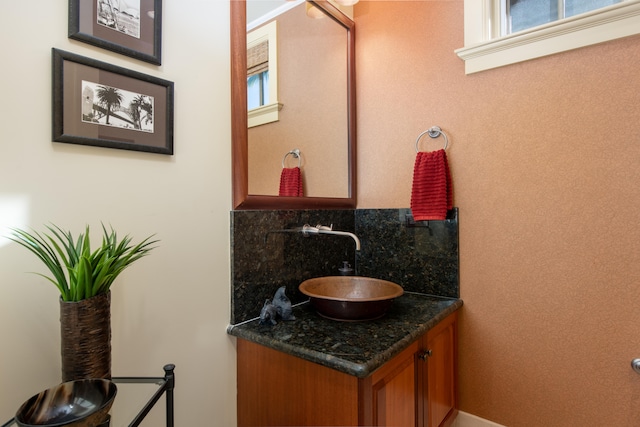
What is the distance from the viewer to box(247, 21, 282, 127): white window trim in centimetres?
146

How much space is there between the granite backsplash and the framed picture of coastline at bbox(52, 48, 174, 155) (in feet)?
1.41

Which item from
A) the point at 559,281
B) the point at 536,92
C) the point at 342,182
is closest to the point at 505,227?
the point at 559,281

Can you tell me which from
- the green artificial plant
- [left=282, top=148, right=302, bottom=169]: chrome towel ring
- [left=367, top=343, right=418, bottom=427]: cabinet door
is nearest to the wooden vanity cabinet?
[left=367, top=343, right=418, bottom=427]: cabinet door

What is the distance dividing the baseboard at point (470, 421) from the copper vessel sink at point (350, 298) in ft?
2.47

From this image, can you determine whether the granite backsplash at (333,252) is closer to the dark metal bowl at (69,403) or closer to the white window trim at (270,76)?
the white window trim at (270,76)

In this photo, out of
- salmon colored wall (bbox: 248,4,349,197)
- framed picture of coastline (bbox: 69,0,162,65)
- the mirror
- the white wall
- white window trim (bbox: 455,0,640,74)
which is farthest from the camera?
salmon colored wall (bbox: 248,4,349,197)

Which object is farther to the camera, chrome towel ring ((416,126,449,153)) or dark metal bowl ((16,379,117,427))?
chrome towel ring ((416,126,449,153))

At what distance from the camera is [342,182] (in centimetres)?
195

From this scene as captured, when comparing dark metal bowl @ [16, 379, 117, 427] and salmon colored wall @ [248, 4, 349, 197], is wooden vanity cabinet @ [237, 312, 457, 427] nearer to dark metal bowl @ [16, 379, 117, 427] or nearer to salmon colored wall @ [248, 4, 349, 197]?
dark metal bowl @ [16, 379, 117, 427]

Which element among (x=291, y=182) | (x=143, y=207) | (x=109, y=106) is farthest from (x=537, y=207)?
(x=109, y=106)

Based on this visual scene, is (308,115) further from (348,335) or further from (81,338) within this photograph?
(81,338)

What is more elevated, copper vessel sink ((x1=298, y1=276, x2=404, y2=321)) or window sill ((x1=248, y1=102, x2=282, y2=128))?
window sill ((x1=248, y1=102, x2=282, y2=128))

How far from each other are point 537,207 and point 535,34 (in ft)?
2.40

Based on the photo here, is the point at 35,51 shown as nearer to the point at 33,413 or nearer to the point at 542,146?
the point at 33,413
